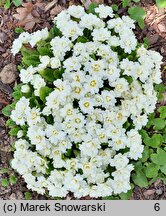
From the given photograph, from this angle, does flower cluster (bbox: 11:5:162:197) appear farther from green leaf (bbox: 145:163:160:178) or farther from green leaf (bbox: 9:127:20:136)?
green leaf (bbox: 145:163:160:178)

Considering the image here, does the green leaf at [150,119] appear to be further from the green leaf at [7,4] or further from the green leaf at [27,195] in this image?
the green leaf at [7,4]

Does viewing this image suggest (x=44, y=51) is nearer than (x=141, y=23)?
Yes

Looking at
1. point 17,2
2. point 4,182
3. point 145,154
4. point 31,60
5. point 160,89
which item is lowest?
point 4,182

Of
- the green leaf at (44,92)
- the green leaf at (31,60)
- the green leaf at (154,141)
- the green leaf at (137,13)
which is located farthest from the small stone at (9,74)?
the green leaf at (154,141)

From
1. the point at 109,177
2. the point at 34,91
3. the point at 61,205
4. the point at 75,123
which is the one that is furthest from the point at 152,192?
the point at 34,91

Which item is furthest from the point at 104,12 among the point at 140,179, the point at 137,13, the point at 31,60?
the point at 140,179

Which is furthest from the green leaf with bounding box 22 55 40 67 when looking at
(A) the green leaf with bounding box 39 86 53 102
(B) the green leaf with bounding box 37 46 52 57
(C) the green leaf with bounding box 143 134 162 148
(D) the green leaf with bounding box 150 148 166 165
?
(D) the green leaf with bounding box 150 148 166 165

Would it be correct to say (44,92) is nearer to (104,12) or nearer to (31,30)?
(104,12)
